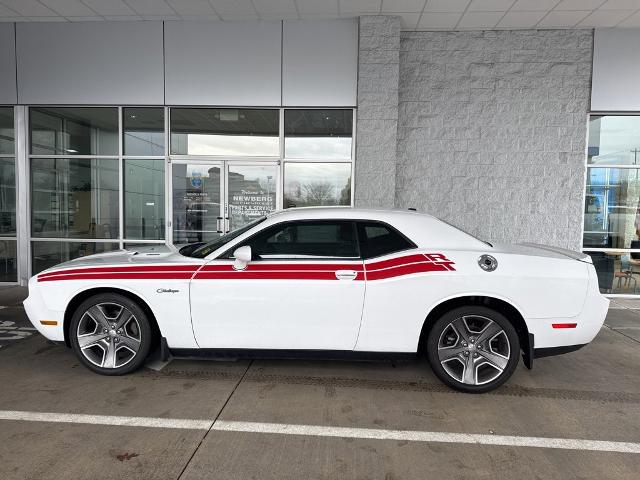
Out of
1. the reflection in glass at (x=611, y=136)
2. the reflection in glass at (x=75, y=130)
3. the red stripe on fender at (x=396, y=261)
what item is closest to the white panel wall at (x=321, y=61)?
the reflection in glass at (x=75, y=130)

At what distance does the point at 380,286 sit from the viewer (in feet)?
12.5

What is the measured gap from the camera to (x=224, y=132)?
8586mm

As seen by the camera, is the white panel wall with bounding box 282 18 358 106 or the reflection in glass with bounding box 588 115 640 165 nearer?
the white panel wall with bounding box 282 18 358 106

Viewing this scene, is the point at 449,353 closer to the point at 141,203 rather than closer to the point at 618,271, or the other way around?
the point at 618,271

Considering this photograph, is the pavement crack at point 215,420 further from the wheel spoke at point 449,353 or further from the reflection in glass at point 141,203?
the reflection in glass at point 141,203

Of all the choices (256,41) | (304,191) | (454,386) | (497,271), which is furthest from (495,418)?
(256,41)

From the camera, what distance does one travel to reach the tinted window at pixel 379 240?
4021mm

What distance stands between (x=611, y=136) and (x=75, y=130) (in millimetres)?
10236

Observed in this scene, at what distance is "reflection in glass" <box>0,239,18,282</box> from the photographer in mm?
8977

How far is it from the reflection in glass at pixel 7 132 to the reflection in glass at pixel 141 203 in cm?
233

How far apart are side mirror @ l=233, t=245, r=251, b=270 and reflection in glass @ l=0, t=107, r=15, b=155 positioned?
758 centimetres

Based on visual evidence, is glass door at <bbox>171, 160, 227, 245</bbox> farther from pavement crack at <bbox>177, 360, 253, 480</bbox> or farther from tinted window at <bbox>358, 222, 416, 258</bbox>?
tinted window at <bbox>358, 222, 416, 258</bbox>

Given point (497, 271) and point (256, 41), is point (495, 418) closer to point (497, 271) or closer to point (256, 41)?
point (497, 271)

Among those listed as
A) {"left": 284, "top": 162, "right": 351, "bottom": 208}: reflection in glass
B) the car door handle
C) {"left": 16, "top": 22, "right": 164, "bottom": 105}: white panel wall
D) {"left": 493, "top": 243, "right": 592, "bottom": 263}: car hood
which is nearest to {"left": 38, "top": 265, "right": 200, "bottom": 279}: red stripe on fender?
the car door handle
